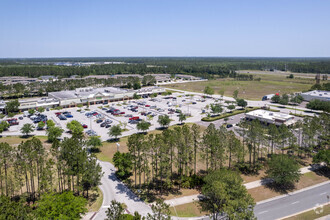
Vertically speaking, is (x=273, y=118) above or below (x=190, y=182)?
above

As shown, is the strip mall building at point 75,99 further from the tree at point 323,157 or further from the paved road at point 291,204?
the tree at point 323,157

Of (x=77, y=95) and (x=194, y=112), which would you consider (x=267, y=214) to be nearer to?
(x=194, y=112)

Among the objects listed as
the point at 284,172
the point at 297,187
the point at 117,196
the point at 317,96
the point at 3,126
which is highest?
the point at 317,96

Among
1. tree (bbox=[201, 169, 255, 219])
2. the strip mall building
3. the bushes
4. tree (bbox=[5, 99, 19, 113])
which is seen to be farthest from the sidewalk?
tree (bbox=[5, 99, 19, 113])

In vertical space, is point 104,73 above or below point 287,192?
above

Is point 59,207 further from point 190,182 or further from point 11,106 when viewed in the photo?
point 11,106

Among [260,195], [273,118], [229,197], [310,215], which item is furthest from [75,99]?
[310,215]

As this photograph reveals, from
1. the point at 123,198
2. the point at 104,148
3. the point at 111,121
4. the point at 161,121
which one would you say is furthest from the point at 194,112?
the point at 123,198
